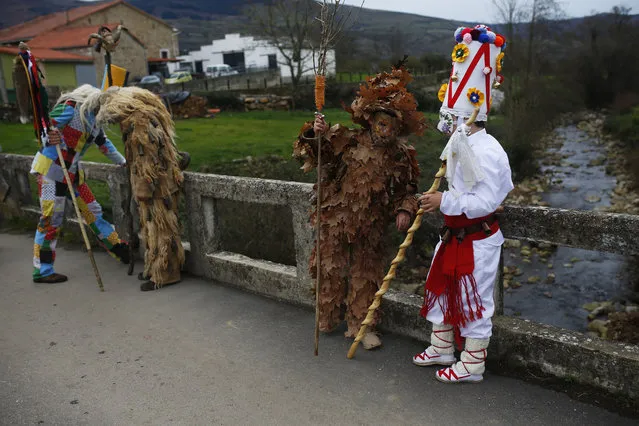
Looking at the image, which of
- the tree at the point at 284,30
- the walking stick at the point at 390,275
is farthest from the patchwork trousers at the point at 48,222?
the tree at the point at 284,30

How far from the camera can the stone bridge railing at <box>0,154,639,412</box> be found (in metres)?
3.29

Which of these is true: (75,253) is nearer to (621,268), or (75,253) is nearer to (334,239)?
(334,239)

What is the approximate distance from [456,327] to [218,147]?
13.1 meters

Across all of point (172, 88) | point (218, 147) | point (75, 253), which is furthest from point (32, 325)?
point (172, 88)

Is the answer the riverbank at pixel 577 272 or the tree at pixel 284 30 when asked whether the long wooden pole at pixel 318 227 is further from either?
the tree at pixel 284 30

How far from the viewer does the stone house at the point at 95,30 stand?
122 feet

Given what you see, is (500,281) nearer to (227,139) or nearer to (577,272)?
(577,272)

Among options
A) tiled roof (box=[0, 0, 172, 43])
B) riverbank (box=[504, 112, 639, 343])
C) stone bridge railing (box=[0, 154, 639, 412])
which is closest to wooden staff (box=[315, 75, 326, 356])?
stone bridge railing (box=[0, 154, 639, 412])

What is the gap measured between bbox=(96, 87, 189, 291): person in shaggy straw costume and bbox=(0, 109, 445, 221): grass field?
3.63 meters

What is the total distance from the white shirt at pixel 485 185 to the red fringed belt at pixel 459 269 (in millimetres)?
131

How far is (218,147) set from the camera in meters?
15.9

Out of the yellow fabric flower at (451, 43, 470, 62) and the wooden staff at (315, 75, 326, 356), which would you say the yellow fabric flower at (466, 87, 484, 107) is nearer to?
the yellow fabric flower at (451, 43, 470, 62)

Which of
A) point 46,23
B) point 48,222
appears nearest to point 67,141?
point 48,222

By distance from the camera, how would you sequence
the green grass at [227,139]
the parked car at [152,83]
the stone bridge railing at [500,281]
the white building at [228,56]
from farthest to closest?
the white building at [228,56], the parked car at [152,83], the green grass at [227,139], the stone bridge railing at [500,281]
